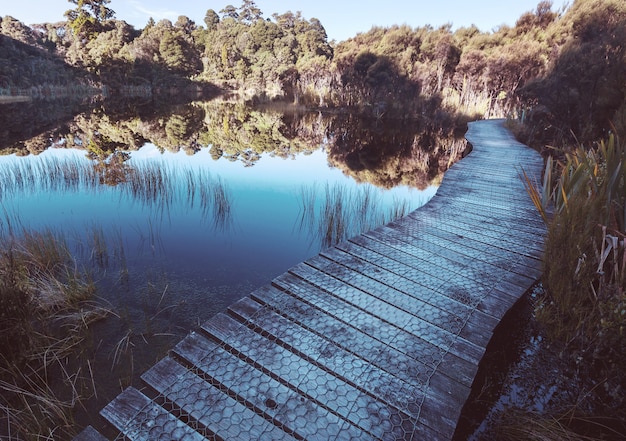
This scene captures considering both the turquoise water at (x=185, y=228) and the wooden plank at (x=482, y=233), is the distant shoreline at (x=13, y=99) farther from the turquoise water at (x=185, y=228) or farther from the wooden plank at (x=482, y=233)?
the wooden plank at (x=482, y=233)

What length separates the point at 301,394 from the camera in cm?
160

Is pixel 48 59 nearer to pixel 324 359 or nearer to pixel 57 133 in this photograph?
pixel 57 133

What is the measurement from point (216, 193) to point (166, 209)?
91cm

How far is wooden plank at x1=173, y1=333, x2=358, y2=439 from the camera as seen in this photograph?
4.76ft

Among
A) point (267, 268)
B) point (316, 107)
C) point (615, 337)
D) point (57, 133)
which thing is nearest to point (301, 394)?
point (615, 337)

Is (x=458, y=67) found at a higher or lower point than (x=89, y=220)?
higher

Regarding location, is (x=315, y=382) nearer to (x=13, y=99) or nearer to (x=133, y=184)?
(x=133, y=184)

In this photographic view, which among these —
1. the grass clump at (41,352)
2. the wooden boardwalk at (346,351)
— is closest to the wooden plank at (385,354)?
the wooden boardwalk at (346,351)

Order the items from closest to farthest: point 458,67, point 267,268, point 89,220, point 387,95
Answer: point 267,268 < point 89,220 < point 458,67 < point 387,95

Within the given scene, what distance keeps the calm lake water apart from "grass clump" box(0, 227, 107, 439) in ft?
0.42

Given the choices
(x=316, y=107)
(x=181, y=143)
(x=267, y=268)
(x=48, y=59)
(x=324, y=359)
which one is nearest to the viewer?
(x=324, y=359)

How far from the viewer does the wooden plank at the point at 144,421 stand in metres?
1.38

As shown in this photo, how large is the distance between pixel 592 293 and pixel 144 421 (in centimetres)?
288

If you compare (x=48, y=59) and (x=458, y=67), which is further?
(x=48, y=59)
